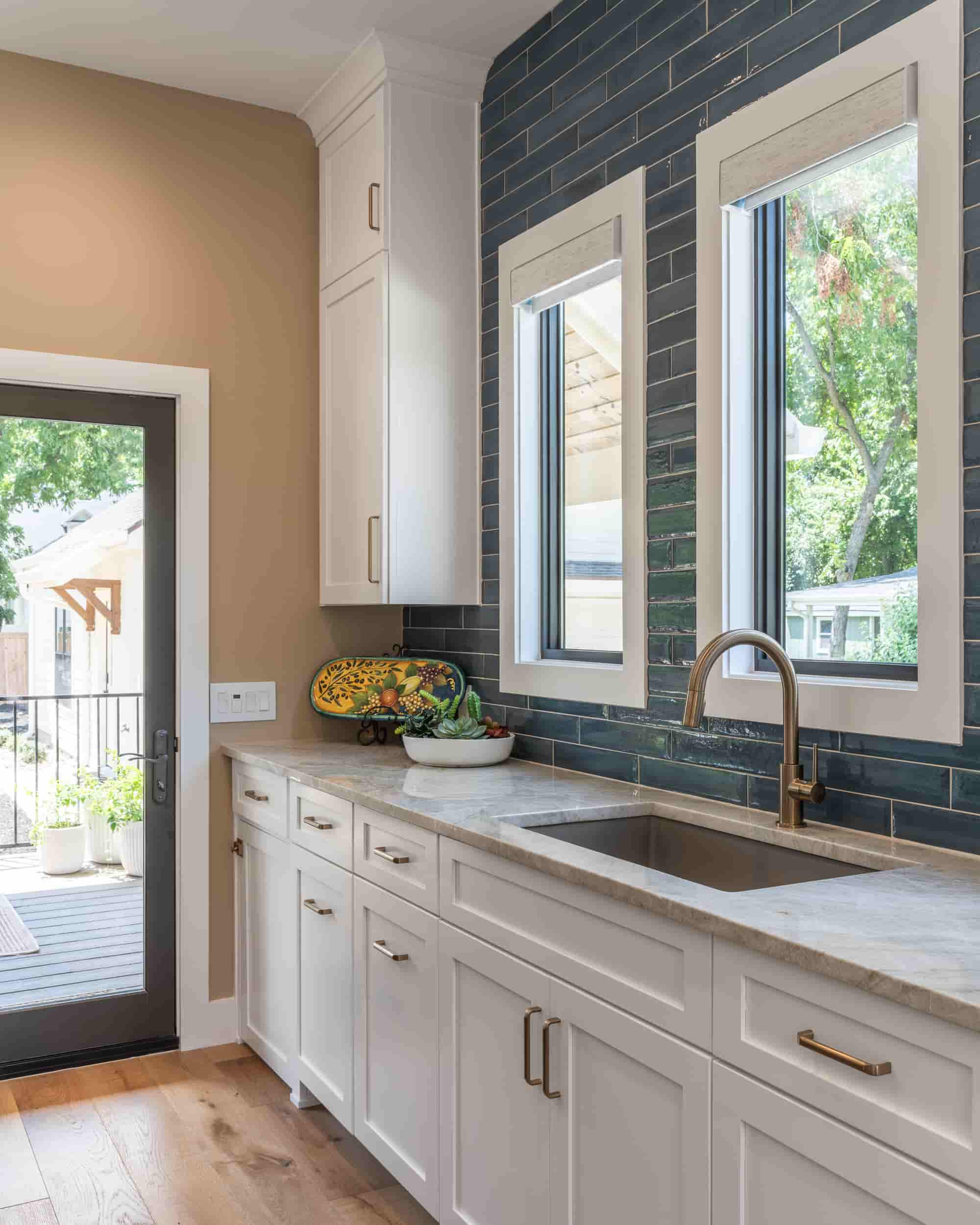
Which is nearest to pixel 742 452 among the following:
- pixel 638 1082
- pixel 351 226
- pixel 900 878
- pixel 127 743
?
pixel 900 878

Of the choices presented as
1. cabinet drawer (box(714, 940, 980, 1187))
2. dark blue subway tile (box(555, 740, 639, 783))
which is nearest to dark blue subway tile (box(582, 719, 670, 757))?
dark blue subway tile (box(555, 740, 639, 783))

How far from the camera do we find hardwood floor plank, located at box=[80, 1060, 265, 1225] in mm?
2309

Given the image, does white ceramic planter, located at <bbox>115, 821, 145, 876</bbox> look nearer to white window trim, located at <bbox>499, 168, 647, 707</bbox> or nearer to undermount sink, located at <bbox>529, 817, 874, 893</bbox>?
white window trim, located at <bbox>499, 168, 647, 707</bbox>

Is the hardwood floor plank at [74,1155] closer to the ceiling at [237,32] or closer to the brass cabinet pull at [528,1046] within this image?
the brass cabinet pull at [528,1046]

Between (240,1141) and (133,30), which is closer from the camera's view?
(240,1141)

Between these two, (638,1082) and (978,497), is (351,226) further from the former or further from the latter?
(638,1082)

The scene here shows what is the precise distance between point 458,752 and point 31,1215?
138 cm

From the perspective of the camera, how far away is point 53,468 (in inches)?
121

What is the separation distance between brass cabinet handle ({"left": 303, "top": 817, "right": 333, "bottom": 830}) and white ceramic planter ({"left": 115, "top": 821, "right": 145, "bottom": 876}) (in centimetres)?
73

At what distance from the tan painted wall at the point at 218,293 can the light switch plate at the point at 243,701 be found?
3 cm

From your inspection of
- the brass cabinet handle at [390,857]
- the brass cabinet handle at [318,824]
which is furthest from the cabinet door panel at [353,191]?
the brass cabinet handle at [390,857]

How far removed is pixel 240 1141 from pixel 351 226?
2.54 metres

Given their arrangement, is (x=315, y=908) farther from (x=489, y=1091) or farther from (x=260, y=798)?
(x=489, y=1091)

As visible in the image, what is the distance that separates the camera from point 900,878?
5.20 ft
